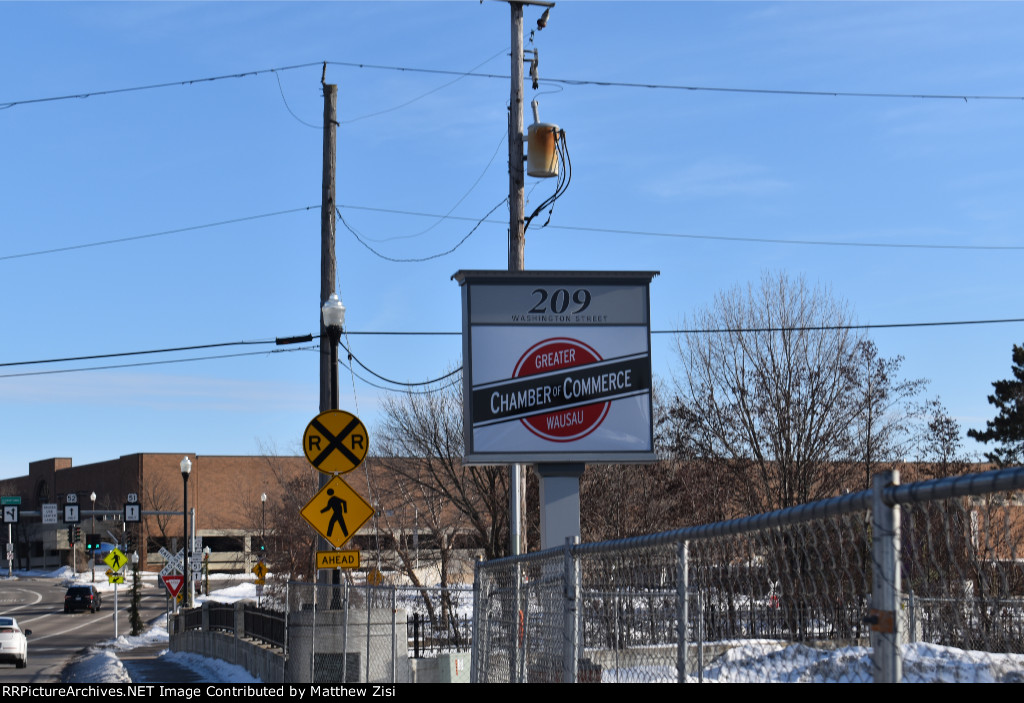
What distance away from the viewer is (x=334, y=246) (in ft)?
65.9

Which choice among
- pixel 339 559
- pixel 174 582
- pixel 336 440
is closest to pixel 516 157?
pixel 336 440

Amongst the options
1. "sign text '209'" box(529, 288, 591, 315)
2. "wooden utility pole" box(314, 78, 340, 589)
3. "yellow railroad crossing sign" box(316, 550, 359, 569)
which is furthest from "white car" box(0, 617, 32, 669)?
"sign text '209'" box(529, 288, 591, 315)

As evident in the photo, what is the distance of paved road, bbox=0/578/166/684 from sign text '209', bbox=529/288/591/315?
1518 centimetres

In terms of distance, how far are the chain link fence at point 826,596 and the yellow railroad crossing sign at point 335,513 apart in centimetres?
706

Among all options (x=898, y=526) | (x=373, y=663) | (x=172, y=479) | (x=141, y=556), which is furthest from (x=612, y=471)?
(x=172, y=479)

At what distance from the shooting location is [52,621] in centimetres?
5525

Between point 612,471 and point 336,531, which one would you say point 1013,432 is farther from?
point 336,531

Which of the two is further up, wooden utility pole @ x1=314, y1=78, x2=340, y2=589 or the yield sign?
wooden utility pole @ x1=314, y1=78, x2=340, y2=589

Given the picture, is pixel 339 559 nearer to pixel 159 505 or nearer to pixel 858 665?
pixel 858 665

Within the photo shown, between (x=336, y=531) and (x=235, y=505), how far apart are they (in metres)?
86.5

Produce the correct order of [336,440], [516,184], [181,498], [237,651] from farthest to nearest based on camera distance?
[181,498], [237,651], [516,184], [336,440]

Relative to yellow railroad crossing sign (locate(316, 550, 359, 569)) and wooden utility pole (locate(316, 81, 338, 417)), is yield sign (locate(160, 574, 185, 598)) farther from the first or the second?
yellow railroad crossing sign (locate(316, 550, 359, 569))

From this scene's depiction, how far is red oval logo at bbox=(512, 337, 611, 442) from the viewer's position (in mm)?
14469

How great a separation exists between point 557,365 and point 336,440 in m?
2.92
